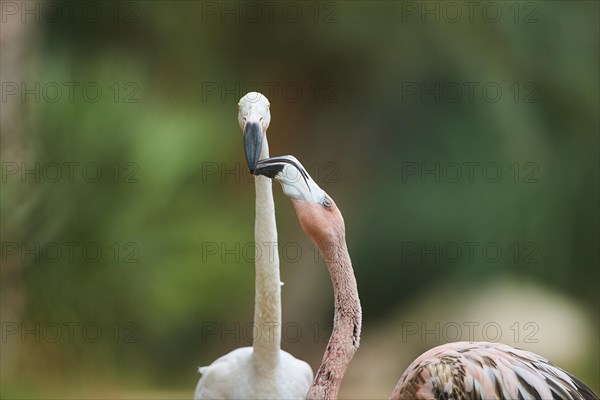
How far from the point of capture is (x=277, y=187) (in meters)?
6.27

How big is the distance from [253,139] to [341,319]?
2.45 ft

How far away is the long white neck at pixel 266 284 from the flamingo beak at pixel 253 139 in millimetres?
327

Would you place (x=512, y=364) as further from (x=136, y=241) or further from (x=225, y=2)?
(x=225, y=2)

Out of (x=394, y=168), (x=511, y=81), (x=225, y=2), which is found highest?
(x=225, y=2)

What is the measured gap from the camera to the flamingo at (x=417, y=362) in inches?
94.8

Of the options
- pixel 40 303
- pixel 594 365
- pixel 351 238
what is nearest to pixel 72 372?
pixel 40 303

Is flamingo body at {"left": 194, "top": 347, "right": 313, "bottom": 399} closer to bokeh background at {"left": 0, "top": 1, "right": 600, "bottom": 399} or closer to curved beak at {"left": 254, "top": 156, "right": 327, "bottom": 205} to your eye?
curved beak at {"left": 254, "top": 156, "right": 327, "bottom": 205}

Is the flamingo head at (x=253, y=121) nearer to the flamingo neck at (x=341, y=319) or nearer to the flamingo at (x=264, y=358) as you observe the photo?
→ the flamingo at (x=264, y=358)

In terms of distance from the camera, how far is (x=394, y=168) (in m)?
6.35

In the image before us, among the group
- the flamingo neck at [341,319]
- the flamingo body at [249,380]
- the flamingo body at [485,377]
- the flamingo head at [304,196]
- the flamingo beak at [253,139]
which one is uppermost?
the flamingo beak at [253,139]

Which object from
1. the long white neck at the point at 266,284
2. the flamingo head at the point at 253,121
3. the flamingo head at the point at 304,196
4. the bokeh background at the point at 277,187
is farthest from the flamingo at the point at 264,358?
the bokeh background at the point at 277,187

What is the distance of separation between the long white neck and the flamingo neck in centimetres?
79

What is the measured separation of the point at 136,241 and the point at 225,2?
2.20m

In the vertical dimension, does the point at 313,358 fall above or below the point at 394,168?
below
